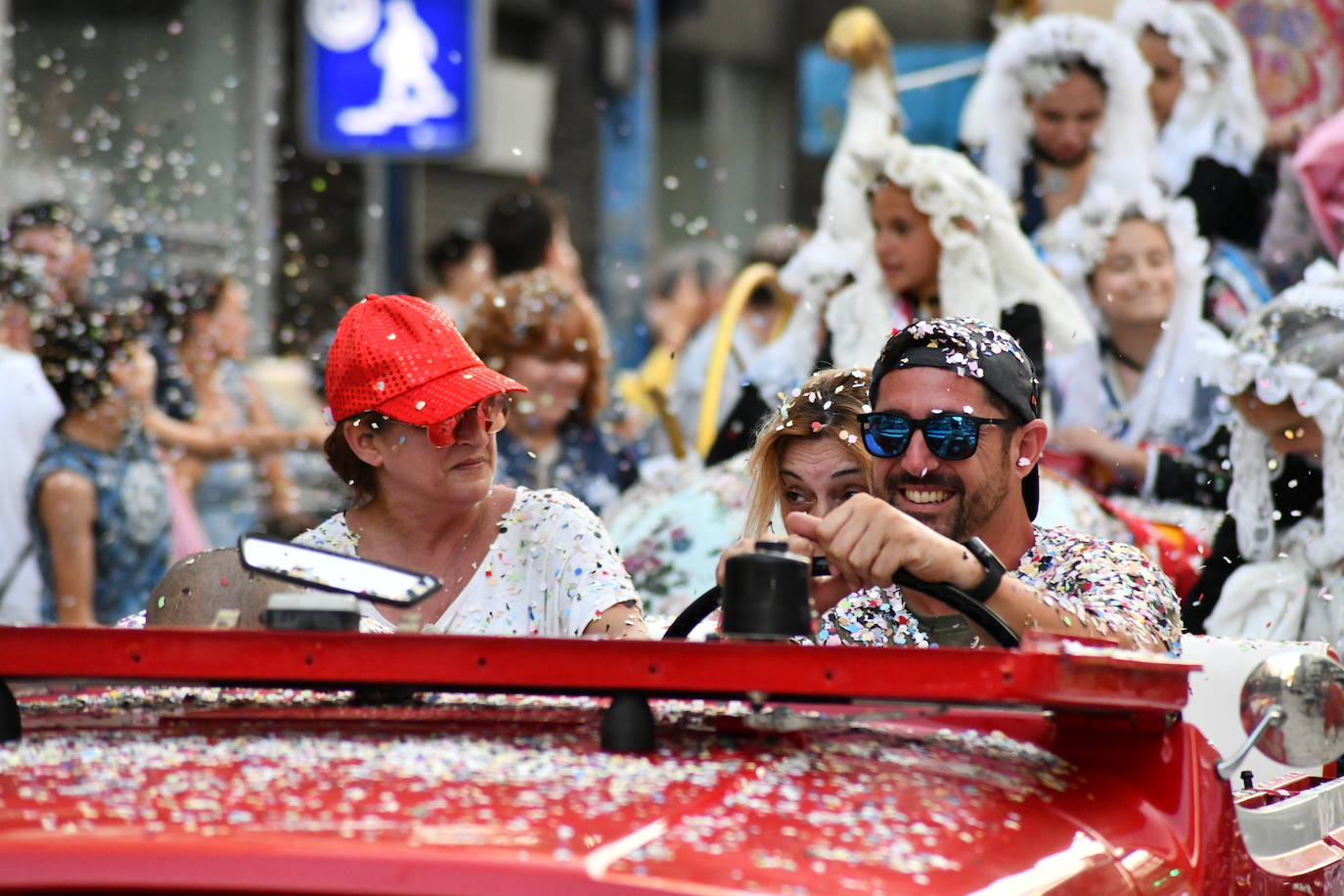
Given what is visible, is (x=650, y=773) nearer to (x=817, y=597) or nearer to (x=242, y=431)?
(x=817, y=597)

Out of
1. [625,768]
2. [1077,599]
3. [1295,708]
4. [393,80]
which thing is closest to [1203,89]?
[1077,599]

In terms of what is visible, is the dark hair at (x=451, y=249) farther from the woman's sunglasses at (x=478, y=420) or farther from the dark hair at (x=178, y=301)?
the woman's sunglasses at (x=478, y=420)

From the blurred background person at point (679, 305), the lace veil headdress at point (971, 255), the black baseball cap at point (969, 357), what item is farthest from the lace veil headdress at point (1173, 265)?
the black baseball cap at point (969, 357)

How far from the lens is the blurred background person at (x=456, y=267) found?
9469mm

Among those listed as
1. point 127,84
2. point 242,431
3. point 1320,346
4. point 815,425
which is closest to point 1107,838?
point 815,425

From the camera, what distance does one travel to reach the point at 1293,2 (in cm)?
797

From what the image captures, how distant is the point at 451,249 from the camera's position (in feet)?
32.5

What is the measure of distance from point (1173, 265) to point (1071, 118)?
821mm

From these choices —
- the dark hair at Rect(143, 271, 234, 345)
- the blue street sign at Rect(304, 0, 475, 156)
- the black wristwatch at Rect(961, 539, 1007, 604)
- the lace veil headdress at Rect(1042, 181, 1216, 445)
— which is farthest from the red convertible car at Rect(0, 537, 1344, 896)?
the blue street sign at Rect(304, 0, 475, 156)

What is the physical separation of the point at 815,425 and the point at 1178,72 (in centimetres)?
410

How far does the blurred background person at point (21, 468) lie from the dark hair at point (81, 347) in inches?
1.9

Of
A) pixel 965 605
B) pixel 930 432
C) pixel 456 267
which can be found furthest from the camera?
pixel 456 267

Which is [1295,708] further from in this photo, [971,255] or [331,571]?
[971,255]

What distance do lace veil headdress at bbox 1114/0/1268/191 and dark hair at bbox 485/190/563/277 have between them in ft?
8.05
